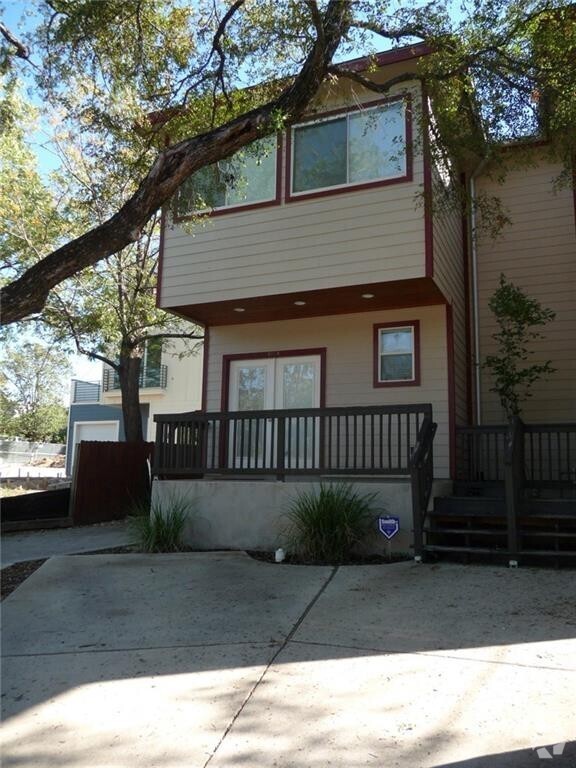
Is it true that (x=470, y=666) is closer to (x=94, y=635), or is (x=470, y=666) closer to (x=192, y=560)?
(x=94, y=635)

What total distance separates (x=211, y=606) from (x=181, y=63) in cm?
740

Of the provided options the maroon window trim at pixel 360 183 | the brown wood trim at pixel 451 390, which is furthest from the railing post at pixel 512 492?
the maroon window trim at pixel 360 183

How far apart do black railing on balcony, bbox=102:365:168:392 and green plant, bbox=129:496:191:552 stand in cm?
1884

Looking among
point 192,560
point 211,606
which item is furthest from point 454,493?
point 211,606

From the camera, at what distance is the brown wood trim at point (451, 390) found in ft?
30.1

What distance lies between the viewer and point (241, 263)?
382 inches

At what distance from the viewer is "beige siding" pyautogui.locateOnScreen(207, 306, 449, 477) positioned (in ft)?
31.1

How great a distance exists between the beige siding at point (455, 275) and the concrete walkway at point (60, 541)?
17.9 feet

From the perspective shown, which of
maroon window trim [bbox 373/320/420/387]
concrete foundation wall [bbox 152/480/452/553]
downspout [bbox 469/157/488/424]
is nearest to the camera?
concrete foundation wall [bbox 152/480/452/553]

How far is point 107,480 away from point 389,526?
22.4 feet

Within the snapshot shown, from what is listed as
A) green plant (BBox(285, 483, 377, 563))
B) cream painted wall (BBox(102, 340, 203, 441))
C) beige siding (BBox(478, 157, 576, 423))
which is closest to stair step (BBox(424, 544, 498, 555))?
green plant (BBox(285, 483, 377, 563))

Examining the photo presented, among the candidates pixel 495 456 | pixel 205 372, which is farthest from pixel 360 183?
pixel 495 456

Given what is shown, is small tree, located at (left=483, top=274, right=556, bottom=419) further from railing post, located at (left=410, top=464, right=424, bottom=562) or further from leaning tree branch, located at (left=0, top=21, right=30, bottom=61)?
leaning tree branch, located at (left=0, top=21, right=30, bottom=61)

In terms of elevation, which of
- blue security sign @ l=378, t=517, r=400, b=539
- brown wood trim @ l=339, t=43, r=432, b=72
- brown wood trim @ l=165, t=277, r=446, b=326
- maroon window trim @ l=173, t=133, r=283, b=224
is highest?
brown wood trim @ l=339, t=43, r=432, b=72
